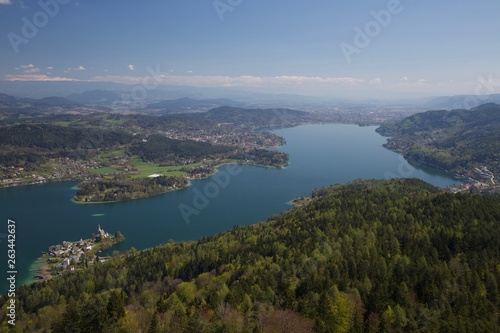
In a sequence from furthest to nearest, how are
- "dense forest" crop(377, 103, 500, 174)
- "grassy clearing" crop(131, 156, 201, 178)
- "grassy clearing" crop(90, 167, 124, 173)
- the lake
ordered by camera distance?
"dense forest" crop(377, 103, 500, 174), "grassy clearing" crop(90, 167, 124, 173), "grassy clearing" crop(131, 156, 201, 178), the lake

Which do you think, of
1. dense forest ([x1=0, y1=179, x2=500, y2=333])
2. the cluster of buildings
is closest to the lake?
the cluster of buildings

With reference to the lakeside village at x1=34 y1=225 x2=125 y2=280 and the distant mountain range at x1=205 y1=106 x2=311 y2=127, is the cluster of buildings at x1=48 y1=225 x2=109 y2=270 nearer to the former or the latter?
the lakeside village at x1=34 y1=225 x2=125 y2=280

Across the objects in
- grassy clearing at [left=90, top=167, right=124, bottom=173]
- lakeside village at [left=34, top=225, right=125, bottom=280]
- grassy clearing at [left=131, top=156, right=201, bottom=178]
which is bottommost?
grassy clearing at [left=90, top=167, right=124, bottom=173]

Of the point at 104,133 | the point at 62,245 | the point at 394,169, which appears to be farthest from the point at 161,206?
the point at 104,133

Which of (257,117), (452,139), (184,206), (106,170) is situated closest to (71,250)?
(184,206)

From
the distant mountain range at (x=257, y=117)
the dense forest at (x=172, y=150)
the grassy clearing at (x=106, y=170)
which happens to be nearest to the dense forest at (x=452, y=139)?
the dense forest at (x=172, y=150)

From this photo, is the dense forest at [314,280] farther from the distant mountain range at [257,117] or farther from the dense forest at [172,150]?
the distant mountain range at [257,117]
